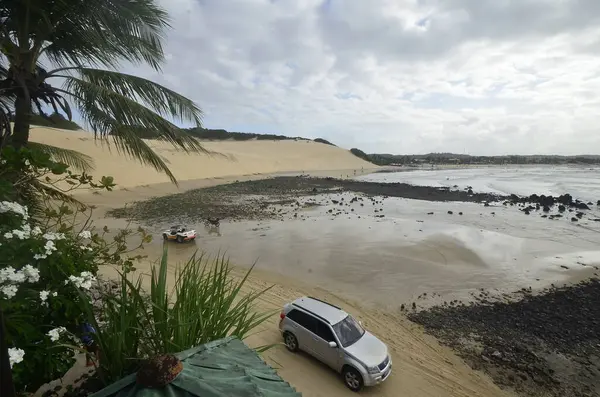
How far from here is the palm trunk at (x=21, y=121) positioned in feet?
17.3

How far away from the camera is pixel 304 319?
25.1 ft

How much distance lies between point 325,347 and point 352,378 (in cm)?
81

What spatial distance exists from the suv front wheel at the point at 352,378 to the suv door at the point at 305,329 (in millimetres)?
904

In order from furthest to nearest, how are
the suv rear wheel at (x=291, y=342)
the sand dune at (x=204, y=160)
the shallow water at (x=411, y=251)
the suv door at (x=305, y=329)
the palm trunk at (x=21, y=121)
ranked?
the sand dune at (x=204, y=160) < the shallow water at (x=411, y=251) < the suv rear wheel at (x=291, y=342) < the suv door at (x=305, y=329) < the palm trunk at (x=21, y=121)

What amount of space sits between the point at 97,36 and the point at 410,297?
37.6 feet

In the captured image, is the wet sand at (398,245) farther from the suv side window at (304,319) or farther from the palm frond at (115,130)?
the palm frond at (115,130)

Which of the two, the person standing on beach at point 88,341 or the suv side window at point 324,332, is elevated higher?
the person standing on beach at point 88,341

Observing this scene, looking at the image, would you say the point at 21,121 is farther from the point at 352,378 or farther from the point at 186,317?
the point at 352,378

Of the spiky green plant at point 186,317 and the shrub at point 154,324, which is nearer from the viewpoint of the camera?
the shrub at point 154,324

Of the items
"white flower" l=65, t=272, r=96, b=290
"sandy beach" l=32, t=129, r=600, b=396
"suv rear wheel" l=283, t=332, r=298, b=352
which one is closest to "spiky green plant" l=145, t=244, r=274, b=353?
"white flower" l=65, t=272, r=96, b=290

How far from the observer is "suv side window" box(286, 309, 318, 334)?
7434 millimetres

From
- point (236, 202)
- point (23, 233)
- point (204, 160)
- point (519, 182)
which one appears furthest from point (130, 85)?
point (519, 182)

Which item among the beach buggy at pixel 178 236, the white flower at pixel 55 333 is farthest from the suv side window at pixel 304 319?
the beach buggy at pixel 178 236

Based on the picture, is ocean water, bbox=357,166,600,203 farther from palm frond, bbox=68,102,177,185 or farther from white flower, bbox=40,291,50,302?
white flower, bbox=40,291,50,302
